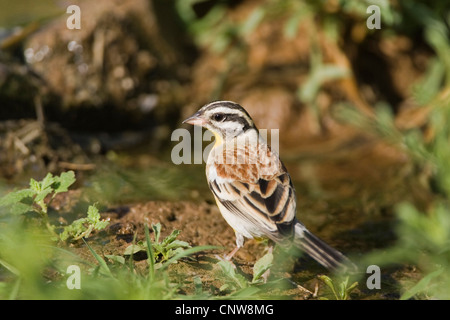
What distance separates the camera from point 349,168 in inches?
343

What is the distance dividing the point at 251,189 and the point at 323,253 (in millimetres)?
855

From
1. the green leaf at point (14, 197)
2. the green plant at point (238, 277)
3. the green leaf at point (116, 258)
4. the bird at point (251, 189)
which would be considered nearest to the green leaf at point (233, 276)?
the green plant at point (238, 277)

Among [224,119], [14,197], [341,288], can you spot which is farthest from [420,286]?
[14,197]

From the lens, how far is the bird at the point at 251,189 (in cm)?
488

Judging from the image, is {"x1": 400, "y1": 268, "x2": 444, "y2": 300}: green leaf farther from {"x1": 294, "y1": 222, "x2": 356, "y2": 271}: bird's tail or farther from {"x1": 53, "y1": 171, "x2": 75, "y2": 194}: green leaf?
{"x1": 53, "y1": 171, "x2": 75, "y2": 194}: green leaf

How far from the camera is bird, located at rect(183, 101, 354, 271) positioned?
488 centimetres

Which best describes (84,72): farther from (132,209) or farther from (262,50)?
(132,209)

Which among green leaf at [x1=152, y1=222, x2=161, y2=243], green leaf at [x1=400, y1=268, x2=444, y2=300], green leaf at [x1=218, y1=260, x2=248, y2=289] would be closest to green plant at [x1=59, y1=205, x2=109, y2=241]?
green leaf at [x1=152, y1=222, x2=161, y2=243]

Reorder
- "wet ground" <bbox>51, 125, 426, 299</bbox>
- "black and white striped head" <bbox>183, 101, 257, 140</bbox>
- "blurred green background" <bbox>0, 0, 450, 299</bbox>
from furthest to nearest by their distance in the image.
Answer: "blurred green background" <bbox>0, 0, 450, 299</bbox>, "black and white striped head" <bbox>183, 101, 257, 140</bbox>, "wet ground" <bbox>51, 125, 426, 299</bbox>

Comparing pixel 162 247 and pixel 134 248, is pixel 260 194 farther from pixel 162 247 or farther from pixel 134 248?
pixel 134 248

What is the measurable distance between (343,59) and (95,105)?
12.1ft

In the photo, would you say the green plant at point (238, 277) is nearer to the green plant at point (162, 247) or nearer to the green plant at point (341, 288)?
the green plant at point (162, 247)

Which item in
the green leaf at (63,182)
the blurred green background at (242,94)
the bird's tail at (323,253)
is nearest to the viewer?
the bird's tail at (323,253)

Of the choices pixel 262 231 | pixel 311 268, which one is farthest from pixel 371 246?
pixel 262 231
